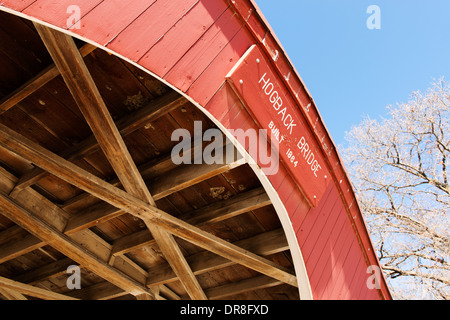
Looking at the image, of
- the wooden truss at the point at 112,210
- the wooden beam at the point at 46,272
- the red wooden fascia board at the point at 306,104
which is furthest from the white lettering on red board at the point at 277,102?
the wooden beam at the point at 46,272

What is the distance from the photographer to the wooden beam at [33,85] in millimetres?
2833

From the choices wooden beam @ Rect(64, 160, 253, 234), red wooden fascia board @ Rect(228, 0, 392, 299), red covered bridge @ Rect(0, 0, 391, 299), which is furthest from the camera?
wooden beam @ Rect(64, 160, 253, 234)

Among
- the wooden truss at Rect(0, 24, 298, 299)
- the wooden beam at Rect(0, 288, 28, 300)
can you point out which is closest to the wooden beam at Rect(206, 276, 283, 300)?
the wooden truss at Rect(0, 24, 298, 299)

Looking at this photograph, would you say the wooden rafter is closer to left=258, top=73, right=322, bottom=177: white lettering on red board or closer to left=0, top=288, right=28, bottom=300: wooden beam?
left=258, top=73, right=322, bottom=177: white lettering on red board

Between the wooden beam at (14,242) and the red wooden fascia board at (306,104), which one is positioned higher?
the red wooden fascia board at (306,104)

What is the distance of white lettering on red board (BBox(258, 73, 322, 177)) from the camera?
3.03 m

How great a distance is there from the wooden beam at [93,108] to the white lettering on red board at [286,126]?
1.28 m

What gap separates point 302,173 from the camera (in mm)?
3367

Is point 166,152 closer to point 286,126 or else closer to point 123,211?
point 123,211

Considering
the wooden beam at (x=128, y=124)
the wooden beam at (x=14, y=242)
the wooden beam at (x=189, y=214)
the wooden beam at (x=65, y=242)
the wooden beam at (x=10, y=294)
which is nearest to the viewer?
the wooden beam at (x=128, y=124)

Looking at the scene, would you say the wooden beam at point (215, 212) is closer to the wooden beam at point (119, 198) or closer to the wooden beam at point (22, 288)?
the wooden beam at point (119, 198)

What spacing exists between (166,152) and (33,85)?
1304 millimetres

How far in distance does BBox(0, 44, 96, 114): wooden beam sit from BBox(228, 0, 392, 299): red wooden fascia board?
118cm

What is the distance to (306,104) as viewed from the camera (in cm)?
346
